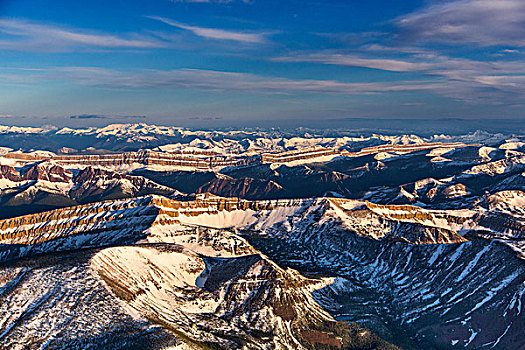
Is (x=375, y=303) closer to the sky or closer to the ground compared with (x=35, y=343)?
closer to the ground

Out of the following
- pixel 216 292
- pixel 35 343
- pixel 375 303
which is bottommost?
pixel 375 303

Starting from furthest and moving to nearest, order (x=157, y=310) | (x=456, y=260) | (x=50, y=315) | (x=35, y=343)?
1. (x=456, y=260)
2. (x=157, y=310)
3. (x=50, y=315)
4. (x=35, y=343)

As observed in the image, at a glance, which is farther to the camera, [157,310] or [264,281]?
[264,281]

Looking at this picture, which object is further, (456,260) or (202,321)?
(456,260)

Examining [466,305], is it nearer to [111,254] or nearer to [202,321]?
[202,321]

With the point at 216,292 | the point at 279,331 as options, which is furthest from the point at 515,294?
the point at 216,292

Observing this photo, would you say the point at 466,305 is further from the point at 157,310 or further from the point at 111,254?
the point at 111,254

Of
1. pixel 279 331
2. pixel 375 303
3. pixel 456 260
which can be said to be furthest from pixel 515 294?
pixel 279 331

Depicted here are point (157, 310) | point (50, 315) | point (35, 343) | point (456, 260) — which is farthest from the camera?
point (456, 260)

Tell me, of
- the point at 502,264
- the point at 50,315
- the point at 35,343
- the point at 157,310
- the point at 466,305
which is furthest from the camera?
the point at 502,264
